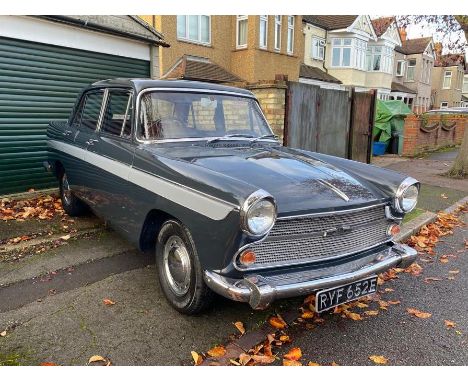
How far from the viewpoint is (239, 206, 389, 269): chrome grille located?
2.56 metres

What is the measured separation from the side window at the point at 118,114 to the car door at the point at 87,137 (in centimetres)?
22

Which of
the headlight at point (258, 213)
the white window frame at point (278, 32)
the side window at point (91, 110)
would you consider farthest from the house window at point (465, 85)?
the headlight at point (258, 213)

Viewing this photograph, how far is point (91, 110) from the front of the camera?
457 cm

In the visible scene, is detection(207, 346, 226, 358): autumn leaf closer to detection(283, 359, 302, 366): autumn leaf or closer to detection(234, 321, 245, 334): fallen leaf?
detection(234, 321, 245, 334): fallen leaf

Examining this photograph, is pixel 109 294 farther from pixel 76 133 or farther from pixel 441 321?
pixel 441 321

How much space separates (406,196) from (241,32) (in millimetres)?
16122

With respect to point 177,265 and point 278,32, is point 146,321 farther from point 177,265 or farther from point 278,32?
point 278,32

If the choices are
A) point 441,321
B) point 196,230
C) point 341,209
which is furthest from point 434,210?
point 196,230

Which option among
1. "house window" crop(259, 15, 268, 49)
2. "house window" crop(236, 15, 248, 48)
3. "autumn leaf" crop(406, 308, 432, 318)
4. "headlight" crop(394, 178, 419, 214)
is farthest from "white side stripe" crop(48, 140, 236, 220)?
"house window" crop(259, 15, 268, 49)

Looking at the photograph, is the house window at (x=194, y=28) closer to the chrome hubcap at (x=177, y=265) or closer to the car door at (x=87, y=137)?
the car door at (x=87, y=137)

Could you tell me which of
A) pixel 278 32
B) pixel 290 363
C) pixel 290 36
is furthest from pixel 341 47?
pixel 290 363

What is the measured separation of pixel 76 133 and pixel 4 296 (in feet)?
6.94

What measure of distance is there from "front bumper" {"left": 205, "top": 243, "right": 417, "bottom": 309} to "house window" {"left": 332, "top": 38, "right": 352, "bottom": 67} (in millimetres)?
25190
